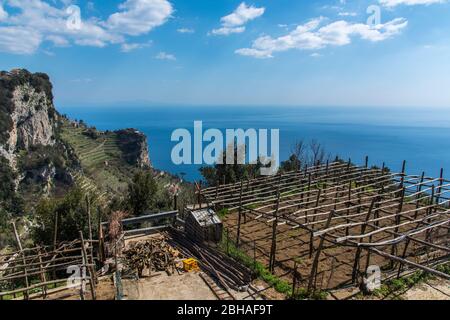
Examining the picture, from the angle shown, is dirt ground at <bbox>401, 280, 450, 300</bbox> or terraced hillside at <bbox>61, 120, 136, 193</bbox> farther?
terraced hillside at <bbox>61, 120, 136, 193</bbox>

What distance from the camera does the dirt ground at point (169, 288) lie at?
8.16 metres

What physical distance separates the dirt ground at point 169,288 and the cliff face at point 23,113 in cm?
5047

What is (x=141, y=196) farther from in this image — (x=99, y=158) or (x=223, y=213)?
(x=99, y=158)

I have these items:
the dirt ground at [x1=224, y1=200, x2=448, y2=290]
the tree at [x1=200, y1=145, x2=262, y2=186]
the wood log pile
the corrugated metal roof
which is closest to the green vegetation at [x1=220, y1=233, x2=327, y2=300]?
the dirt ground at [x1=224, y1=200, x2=448, y2=290]

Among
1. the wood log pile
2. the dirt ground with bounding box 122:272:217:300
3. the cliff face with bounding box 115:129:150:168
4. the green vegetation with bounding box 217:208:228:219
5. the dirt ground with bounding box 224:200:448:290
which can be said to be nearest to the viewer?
the dirt ground with bounding box 122:272:217:300

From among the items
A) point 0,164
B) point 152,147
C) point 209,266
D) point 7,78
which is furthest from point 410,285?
point 152,147

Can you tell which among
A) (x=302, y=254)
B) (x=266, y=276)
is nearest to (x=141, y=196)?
(x=302, y=254)

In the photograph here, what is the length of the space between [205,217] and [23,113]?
59698 millimetres

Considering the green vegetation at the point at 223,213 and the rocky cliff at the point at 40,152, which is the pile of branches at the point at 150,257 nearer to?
the green vegetation at the point at 223,213

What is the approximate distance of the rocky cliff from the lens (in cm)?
4925

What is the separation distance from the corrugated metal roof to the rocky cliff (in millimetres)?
35000

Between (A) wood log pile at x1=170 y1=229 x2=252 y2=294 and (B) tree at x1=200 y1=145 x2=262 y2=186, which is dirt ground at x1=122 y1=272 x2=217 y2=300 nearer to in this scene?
(A) wood log pile at x1=170 y1=229 x2=252 y2=294

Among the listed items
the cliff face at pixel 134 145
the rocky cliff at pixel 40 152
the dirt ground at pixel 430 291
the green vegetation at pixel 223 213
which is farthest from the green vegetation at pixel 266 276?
the cliff face at pixel 134 145
